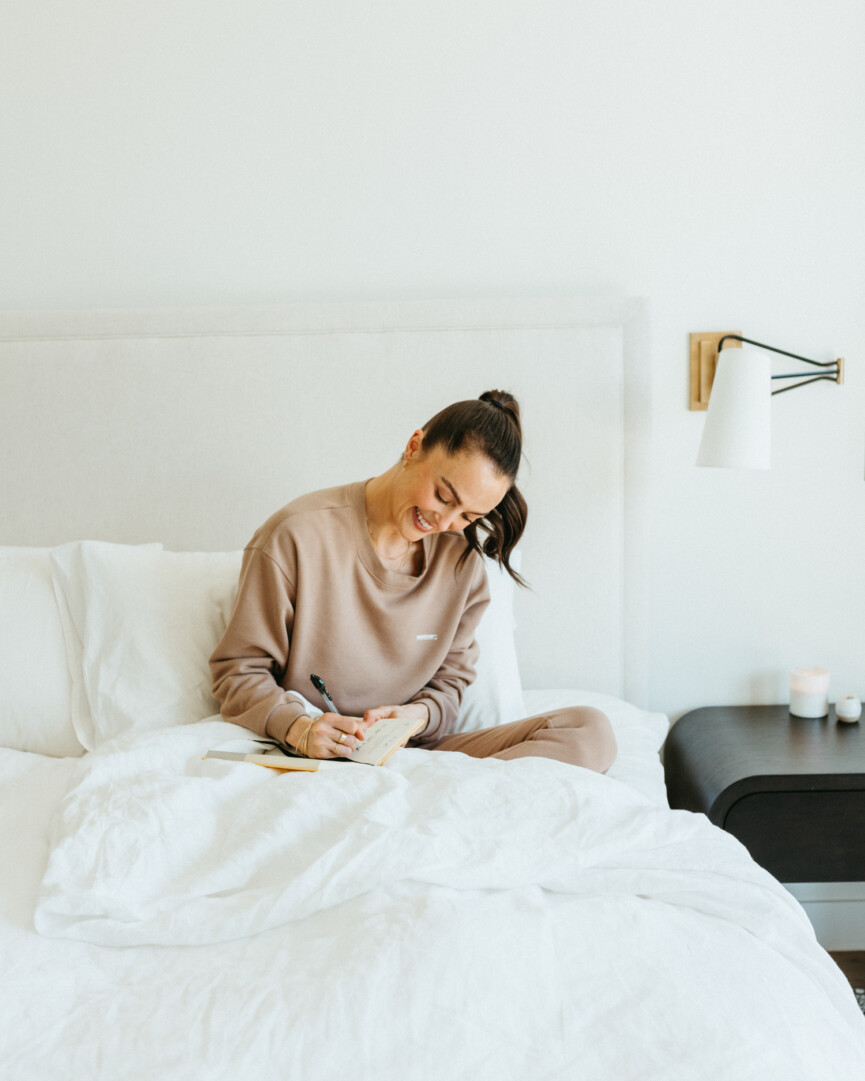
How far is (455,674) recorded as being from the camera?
1.61 metres

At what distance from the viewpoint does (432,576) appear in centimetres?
156

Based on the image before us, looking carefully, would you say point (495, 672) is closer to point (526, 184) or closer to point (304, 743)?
point (304, 743)

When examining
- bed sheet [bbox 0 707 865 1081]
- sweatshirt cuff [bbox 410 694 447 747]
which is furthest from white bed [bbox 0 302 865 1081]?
sweatshirt cuff [bbox 410 694 447 747]

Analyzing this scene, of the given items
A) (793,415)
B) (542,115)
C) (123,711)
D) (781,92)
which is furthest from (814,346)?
(123,711)

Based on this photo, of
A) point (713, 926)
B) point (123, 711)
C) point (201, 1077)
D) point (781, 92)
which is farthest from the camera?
point (781, 92)

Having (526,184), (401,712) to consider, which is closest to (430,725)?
(401,712)

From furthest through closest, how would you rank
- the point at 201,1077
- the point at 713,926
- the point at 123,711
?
the point at 123,711 → the point at 713,926 → the point at 201,1077

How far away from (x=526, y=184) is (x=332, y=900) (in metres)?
1.58

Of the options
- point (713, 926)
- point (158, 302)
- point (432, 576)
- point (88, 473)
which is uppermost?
point (158, 302)

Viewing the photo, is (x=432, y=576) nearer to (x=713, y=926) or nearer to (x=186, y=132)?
(x=713, y=926)

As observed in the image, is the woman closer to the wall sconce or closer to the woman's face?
the woman's face

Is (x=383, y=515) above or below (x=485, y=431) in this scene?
below

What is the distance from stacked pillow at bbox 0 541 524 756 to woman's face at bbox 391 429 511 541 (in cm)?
36

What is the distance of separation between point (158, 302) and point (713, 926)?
1696mm
